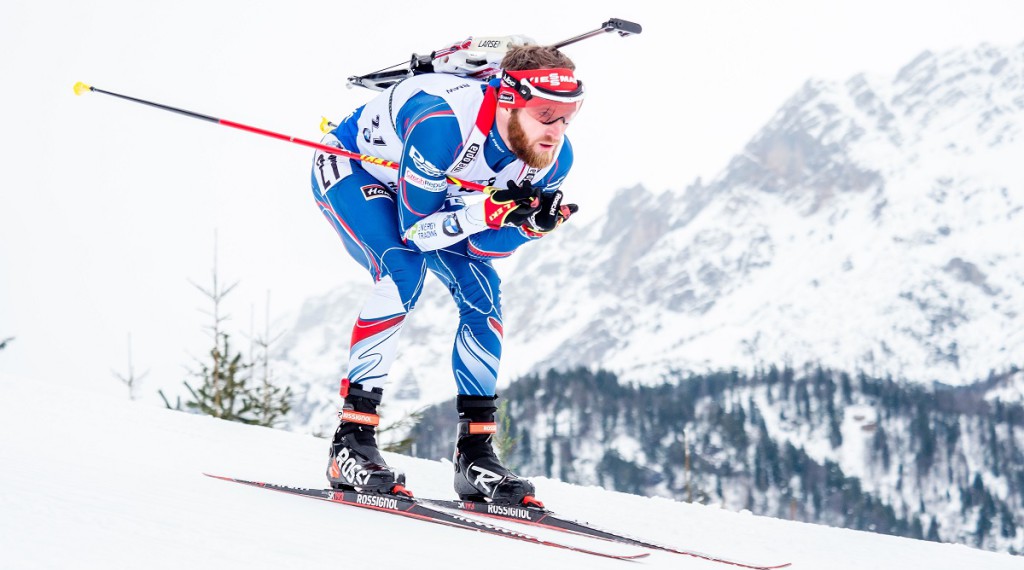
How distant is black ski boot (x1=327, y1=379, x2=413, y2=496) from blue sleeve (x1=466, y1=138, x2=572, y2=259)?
3.16 ft

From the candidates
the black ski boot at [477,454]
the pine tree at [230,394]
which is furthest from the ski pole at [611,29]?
the pine tree at [230,394]

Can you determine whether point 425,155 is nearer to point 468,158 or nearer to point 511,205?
point 468,158

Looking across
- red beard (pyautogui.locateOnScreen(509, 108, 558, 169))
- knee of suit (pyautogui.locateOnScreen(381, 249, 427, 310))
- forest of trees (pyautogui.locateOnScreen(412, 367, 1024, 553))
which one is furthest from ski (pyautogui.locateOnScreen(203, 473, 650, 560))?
forest of trees (pyautogui.locateOnScreen(412, 367, 1024, 553))

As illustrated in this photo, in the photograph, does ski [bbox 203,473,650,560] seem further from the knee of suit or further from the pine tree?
the pine tree

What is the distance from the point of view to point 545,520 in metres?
4.89

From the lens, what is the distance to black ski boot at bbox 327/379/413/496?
4961mm

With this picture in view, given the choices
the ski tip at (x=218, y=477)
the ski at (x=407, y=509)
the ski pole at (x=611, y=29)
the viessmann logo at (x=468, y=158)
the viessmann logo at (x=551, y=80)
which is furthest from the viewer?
the ski pole at (x=611, y=29)

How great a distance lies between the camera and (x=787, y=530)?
248 inches

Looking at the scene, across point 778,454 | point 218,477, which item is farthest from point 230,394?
point 778,454

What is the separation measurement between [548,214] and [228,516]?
6.83 feet

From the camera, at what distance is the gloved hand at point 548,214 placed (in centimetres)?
464

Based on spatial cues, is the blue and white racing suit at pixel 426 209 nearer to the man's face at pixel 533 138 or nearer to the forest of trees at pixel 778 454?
the man's face at pixel 533 138

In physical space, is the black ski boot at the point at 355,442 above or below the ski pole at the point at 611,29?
below

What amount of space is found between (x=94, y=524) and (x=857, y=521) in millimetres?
161742
